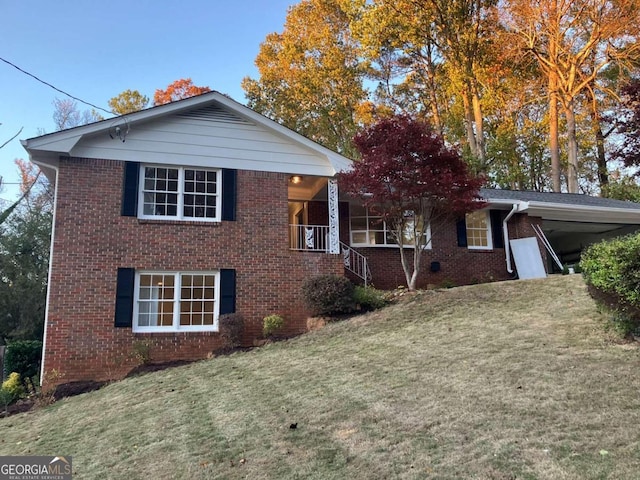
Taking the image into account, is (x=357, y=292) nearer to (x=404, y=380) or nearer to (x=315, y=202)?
(x=315, y=202)

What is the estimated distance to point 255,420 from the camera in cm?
540

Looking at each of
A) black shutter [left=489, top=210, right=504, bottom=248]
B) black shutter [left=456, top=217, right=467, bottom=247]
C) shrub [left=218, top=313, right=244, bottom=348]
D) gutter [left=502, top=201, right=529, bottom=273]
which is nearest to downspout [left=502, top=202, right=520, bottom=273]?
gutter [left=502, top=201, right=529, bottom=273]

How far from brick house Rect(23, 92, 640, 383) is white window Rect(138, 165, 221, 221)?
0.02 metres

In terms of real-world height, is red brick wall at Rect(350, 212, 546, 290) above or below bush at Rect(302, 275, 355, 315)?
above

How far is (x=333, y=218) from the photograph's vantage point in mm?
12672

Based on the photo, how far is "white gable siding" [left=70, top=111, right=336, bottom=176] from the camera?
1134cm

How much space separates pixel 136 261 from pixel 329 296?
4.37m

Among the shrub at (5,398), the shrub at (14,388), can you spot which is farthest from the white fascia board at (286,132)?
the shrub at (5,398)

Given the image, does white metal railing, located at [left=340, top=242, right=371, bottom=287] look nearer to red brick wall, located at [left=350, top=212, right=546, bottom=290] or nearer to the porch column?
red brick wall, located at [left=350, top=212, right=546, bottom=290]

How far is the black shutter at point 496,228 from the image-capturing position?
606 inches

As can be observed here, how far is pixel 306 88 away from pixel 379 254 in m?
14.7

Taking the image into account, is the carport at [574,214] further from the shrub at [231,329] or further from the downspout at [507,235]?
the shrub at [231,329]

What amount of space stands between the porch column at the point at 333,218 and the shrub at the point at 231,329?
10.1ft

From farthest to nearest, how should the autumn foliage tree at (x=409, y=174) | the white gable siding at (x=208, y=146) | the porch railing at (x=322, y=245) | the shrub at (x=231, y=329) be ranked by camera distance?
1. the porch railing at (x=322, y=245)
2. the white gable siding at (x=208, y=146)
3. the autumn foliage tree at (x=409, y=174)
4. the shrub at (x=231, y=329)
